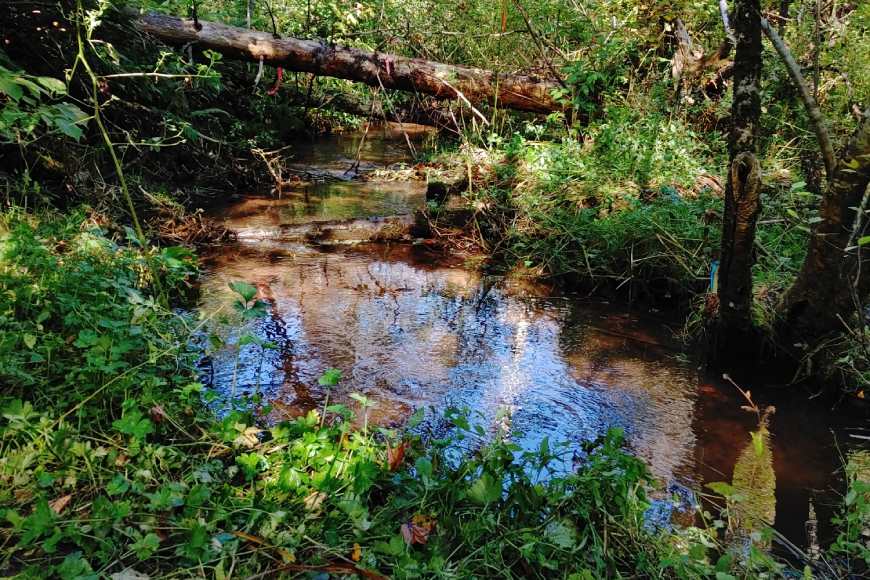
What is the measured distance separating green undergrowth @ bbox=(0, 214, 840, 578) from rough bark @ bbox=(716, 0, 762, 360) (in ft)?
5.44

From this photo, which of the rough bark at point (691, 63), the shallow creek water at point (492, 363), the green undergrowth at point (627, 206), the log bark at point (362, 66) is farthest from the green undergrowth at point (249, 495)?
the rough bark at point (691, 63)

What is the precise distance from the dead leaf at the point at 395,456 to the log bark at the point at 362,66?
221 inches

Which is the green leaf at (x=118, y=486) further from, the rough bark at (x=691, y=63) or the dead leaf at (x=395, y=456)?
the rough bark at (x=691, y=63)

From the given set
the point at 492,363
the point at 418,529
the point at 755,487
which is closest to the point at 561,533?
the point at 418,529

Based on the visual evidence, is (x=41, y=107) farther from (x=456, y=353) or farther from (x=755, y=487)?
(x=755, y=487)

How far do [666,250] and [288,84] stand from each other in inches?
301

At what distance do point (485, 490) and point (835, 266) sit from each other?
247 centimetres

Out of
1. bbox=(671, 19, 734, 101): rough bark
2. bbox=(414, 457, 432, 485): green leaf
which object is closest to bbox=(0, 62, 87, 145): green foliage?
bbox=(414, 457, 432, 485): green leaf

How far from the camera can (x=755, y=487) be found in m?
2.91

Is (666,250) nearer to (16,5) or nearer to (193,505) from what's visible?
(193,505)

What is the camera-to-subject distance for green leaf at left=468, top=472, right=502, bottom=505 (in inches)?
83.1

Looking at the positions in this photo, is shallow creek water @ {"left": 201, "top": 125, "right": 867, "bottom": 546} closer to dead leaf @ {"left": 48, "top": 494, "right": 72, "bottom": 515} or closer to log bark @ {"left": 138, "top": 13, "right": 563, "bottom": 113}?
dead leaf @ {"left": 48, "top": 494, "right": 72, "bottom": 515}

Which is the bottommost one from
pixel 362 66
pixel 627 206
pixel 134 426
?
pixel 134 426

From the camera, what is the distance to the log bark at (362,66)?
716cm
